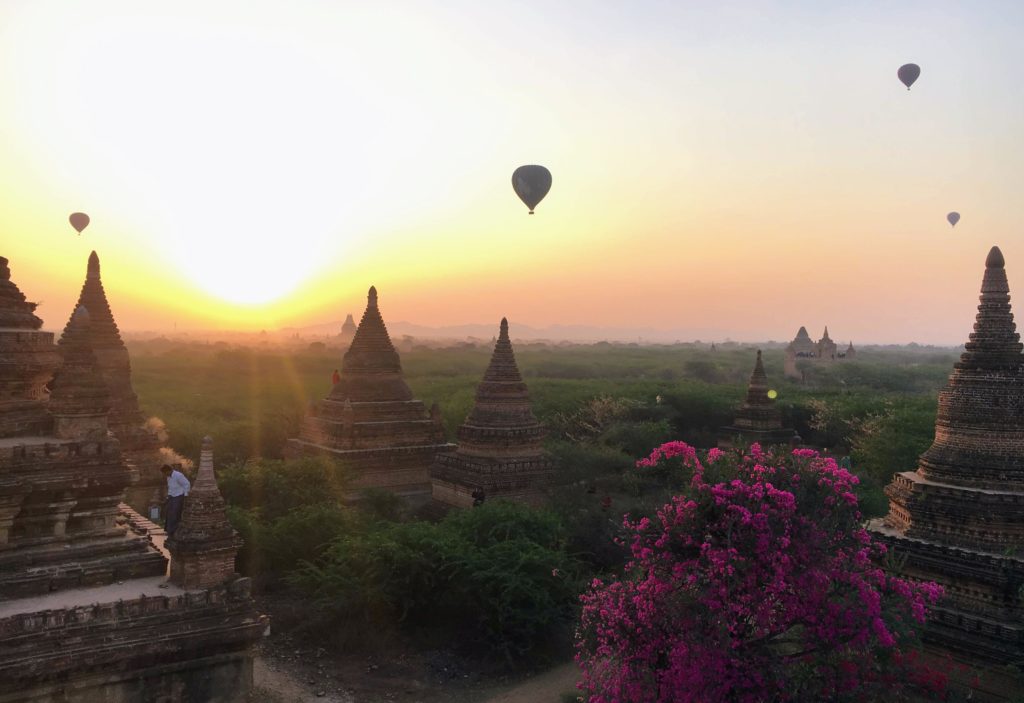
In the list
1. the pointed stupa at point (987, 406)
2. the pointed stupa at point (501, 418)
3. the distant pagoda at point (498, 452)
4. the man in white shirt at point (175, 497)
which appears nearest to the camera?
the man in white shirt at point (175, 497)

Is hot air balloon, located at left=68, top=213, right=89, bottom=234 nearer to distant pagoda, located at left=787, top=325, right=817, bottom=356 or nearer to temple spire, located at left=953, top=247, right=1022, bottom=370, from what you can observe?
temple spire, located at left=953, top=247, right=1022, bottom=370

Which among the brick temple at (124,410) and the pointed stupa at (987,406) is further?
the brick temple at (124,410)

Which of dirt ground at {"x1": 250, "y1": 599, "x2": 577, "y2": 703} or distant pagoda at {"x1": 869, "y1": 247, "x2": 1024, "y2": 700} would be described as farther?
dirt ground at {"x1": 250, "y1": 599, "x2": 577, "y2": 703}

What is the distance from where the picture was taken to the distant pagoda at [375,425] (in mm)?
22891

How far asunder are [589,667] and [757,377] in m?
24.2

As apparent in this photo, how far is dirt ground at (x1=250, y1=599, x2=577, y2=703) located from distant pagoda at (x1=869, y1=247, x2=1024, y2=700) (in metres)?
5.97

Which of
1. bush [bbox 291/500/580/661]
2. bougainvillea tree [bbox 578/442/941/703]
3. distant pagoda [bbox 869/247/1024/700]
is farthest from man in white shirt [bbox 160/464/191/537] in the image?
distant pagoda [bbox 869/247/1024/700]

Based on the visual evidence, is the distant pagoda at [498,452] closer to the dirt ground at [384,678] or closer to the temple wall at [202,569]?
the dirt ground at [384,678]

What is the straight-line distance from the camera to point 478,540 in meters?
16.3

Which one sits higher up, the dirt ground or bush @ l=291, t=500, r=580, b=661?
bush @ l=291, t=500, r=580, b=661

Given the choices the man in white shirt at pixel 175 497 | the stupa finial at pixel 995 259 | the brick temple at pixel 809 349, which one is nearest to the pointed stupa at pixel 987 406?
the stupa finial at pixel 995 259

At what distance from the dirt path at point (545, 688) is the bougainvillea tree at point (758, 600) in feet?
12.4

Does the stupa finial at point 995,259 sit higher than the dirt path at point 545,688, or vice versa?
the stupa finial at point 995,259

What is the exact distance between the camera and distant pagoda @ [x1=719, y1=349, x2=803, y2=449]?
1219 inches
